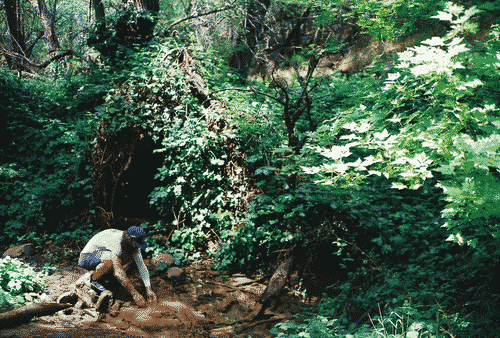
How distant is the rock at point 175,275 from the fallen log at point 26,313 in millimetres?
1539

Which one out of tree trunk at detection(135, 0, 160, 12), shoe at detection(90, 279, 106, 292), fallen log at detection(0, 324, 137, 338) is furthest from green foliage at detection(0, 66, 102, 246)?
fallen log at detection(0, 324, 137, 338)

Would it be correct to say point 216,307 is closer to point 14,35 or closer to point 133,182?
point 133,182

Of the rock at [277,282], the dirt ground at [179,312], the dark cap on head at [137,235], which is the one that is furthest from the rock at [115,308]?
the rock at [277,282]

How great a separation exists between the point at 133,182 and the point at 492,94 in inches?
267

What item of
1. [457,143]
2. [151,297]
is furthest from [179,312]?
[457,143]

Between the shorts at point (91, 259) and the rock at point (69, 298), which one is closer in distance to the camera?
the rock at point (69, 298)

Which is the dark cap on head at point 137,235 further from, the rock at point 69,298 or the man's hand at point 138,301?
the rock at point 69,298

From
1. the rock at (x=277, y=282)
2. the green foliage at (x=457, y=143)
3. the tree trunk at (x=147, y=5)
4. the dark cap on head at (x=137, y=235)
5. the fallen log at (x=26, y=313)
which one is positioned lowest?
the rock at (x=277, y=282)

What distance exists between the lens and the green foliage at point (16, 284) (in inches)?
159

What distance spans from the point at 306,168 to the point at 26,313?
3.62 meters

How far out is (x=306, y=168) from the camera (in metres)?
3.17

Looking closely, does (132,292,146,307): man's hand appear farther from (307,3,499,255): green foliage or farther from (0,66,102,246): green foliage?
(0,66,102,246): green foliage

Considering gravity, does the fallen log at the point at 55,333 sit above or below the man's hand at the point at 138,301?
above

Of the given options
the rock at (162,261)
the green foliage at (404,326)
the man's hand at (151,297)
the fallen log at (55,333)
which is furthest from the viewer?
the rock at (162,261)
